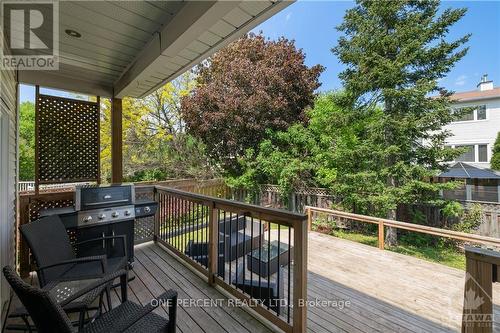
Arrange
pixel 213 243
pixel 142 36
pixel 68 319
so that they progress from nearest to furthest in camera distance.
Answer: pixel 68 319, pixel 142 36, pixel 213 243

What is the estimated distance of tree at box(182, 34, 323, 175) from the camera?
856 centimetres

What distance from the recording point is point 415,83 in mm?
6336

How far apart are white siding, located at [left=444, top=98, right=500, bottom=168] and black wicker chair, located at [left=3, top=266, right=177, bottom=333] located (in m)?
14.2

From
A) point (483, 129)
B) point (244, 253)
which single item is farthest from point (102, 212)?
point (483, 129)

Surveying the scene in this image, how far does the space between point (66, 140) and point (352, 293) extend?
4.42m

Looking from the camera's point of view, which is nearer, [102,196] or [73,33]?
[73,33]

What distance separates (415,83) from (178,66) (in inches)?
252

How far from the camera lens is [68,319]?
1089 mm

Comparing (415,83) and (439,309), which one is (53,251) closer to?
(439,309)

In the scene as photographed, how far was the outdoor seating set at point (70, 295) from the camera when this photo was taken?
3.56 feet

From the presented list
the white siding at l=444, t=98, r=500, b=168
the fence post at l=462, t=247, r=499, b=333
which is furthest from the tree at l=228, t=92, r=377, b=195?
the white siding at l=444, t=98, r=500, b=168

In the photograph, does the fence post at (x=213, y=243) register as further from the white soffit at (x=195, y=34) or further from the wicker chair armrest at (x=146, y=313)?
the white soffit at (x=195, y=34)

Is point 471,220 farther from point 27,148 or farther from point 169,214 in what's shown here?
point 27,148

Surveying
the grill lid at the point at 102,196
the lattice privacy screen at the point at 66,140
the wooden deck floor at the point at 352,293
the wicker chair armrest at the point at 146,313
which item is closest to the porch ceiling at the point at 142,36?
the lattice privacy screen at the point at 66,140
